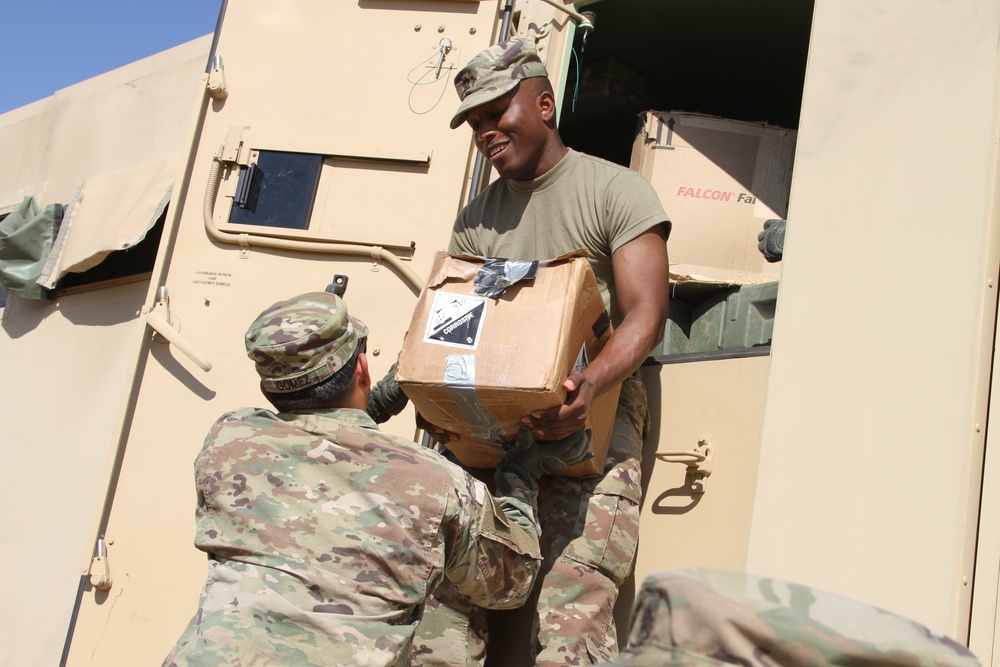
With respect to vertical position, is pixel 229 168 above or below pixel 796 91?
below

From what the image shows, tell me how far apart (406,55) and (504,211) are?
81 cm

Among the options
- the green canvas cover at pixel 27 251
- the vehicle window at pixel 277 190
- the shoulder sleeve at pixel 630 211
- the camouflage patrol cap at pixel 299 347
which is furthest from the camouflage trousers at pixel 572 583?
the green canvas cover at pixel 27 251

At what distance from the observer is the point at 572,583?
2.58 metres

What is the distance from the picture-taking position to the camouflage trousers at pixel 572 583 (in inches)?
99.6

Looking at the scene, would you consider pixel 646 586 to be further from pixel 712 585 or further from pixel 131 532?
pixel 131 532

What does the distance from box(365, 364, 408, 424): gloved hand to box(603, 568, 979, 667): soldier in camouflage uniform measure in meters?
1.63

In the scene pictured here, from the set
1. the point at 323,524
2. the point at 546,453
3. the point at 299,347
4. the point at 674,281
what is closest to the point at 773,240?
the point at 674,281

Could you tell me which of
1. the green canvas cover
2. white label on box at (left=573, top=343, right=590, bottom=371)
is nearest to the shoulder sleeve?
white label on box at (left=573, top=343, right=590, bottom=371)

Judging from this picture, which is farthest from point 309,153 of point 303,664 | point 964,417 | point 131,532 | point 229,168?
point 964,417

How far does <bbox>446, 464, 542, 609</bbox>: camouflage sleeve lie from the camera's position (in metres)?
2.24

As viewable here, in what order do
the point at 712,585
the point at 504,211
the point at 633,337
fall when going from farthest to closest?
the point at 504,211
the point at 633,337
the point at 712,585

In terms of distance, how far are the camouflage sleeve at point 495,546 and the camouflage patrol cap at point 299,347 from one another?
380mm

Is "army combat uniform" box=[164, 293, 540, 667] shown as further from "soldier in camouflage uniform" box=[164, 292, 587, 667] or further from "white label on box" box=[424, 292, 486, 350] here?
"white label on box" box=[424, 292, 486, 350]

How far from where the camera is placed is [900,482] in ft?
7.21
